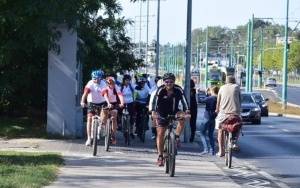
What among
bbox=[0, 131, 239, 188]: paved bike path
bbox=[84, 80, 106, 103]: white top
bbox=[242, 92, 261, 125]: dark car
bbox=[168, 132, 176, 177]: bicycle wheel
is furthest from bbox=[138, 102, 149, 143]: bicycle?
bbox=[242, 92, 261, 125]: dark car

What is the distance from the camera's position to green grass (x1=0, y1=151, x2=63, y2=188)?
12094mm

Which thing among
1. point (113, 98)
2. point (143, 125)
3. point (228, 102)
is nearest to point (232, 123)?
point (228, 102)

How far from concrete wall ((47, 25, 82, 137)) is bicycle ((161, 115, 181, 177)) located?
6.50 meters

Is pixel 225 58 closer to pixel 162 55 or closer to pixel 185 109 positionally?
pixel 162 55

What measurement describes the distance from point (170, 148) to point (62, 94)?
7.22m

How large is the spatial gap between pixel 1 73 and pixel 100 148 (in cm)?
401

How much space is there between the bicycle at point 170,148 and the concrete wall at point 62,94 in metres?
6.50

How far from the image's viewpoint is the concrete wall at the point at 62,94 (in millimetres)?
20969

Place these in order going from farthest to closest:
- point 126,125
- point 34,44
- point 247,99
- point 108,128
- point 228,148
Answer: point 247,99
point 126,125
point 34,44
point 108,128
point 228,148

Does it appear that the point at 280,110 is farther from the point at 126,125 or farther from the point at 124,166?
the point at 124,166

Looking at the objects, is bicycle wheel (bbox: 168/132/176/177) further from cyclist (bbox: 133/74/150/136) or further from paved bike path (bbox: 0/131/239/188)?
cyclist (bbox: 133/74/150/136)

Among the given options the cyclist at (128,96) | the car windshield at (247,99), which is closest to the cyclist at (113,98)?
the cyclist at (128,96)

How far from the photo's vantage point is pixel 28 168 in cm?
1390

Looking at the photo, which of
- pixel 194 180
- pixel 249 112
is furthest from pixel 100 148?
pixel 249 112
